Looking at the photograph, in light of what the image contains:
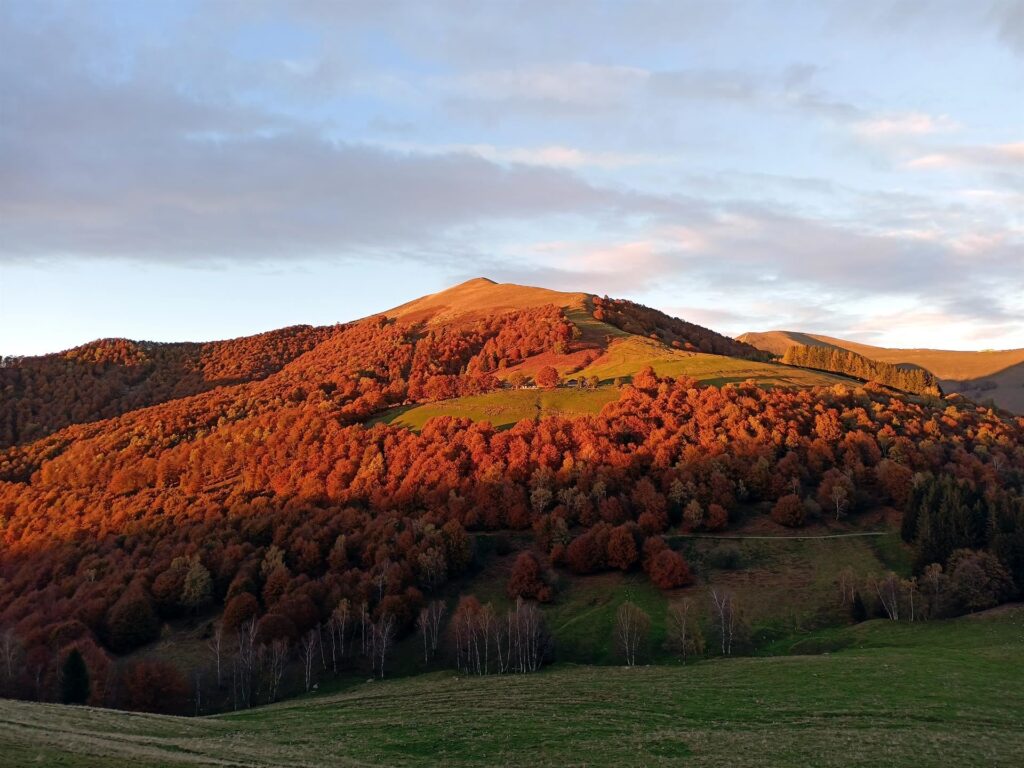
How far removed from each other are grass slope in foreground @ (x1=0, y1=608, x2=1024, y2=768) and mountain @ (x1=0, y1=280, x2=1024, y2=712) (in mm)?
23440

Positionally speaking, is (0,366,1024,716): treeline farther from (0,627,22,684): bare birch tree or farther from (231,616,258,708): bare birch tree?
(231,616,258,708): bare birch tree

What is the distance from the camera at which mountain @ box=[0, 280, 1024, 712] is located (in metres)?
78.2

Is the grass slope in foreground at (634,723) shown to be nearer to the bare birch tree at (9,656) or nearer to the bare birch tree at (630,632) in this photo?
the bare birch tree at (630,632)

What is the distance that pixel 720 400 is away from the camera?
128000 mm

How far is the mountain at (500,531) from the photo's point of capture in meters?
78.2

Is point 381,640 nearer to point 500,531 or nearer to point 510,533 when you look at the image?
point 500,531

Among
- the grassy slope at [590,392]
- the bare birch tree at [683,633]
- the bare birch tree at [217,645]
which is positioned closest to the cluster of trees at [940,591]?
the bare birch tree at [683,633]

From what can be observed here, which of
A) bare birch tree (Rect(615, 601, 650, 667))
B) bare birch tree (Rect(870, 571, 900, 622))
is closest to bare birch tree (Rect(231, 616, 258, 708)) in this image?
bare birch tree (Rect(615, 601, 650, 667))

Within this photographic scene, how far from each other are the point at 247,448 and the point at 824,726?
136794 millimetres

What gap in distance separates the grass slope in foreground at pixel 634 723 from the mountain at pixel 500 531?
76.9 ft

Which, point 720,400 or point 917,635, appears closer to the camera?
point 917,635

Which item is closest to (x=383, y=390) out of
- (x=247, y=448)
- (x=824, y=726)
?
(x=247, y=448)

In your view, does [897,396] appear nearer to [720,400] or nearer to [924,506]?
[720,400]

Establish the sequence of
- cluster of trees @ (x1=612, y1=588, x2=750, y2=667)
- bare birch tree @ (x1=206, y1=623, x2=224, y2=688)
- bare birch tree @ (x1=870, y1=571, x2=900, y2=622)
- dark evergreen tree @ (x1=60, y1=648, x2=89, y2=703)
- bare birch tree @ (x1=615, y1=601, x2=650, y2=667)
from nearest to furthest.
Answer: dark evergreen tree @ (x1=60, y1=648, x2=89, y2=703)
cluster of trees @ (x1=612, y1=588, x2=750, y2=667)
bare birch tree @ (x1=615, y1=601, x2=650, y2=667)
bare birch tree @ (x1=870, y1=571, x2=900, y2=622)
bare birch tree @ (x1=206, y1=623, x2=224, y2=688)
